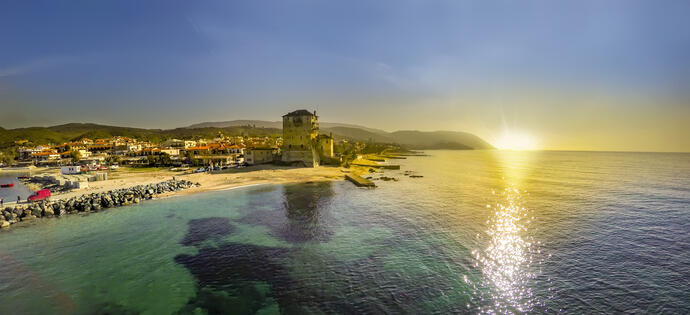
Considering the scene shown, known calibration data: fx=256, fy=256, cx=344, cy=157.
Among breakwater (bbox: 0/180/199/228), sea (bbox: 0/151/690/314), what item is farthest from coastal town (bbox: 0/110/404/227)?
sea (bbox: 0/151/690/314)

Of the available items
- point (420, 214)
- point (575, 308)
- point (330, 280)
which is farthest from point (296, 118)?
point (575, 308)

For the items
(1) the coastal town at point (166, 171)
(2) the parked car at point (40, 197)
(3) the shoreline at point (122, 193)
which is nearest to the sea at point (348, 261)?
(3) the shoreline at point (122, 193)

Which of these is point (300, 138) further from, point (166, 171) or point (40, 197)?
point (40, 197)

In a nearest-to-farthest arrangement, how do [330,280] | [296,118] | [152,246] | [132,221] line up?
[330,280] < [152,246] < [132,221] < [296,118]

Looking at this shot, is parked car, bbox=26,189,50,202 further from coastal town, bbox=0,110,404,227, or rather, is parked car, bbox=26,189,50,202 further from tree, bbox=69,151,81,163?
tree, bbox=69,151,81,163

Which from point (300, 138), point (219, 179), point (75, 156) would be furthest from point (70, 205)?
point (75, 156)

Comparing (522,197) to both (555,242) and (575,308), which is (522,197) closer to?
(555,242)
